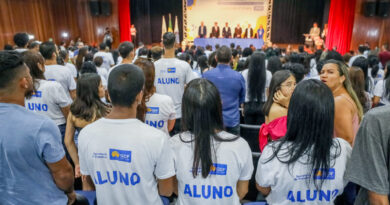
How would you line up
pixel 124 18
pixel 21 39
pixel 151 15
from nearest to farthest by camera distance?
1. pixel 21 39
2. pixel 124 18
3. pixel 151 15

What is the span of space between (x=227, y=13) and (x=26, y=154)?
14222 mm

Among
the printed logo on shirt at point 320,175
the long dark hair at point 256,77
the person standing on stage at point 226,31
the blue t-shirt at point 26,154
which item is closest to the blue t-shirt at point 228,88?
the long dark hair at point 256,77

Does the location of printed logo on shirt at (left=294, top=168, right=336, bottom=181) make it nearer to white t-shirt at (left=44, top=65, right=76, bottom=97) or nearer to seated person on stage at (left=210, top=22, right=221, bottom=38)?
white t-shirt at (left=44, top=65, right=76, bottom=97)

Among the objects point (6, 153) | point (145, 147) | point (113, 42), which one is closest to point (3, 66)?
point (6, 153)

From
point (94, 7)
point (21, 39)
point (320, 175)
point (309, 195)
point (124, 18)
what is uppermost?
point (94, 7)

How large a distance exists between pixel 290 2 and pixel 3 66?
15179 millimetres

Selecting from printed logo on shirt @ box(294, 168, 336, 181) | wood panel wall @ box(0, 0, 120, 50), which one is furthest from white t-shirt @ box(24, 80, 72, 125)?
wood panel wall @ box(0, 0, 120, 50)

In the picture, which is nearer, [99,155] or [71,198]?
[99,155]

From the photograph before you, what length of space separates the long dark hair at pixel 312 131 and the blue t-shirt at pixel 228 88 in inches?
60.7

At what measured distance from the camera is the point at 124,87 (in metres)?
1.26

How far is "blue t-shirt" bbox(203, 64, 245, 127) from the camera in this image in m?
2.80

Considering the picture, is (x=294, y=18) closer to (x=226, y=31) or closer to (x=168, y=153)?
(x=226, y=31)

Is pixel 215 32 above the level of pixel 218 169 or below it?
above

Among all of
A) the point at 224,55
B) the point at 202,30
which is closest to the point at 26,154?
the point at 224,55
